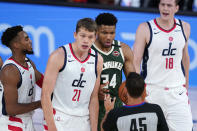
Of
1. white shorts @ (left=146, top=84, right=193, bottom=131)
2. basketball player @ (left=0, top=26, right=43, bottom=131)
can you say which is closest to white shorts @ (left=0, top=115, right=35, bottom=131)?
basketball player @ (left=0, top=26, right=43, bottom=131)

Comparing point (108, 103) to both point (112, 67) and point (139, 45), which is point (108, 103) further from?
point (139, 45)

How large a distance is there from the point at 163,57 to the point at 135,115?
1801mm

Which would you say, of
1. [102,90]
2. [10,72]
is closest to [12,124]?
[10,72]

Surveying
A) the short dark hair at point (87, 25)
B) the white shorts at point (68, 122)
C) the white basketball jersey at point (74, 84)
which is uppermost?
the short dark hair at point (87, 25)

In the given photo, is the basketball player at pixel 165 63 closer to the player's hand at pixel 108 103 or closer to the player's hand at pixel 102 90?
the player's hand at pixel 102 90

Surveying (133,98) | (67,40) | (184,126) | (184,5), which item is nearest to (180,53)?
(184,126)

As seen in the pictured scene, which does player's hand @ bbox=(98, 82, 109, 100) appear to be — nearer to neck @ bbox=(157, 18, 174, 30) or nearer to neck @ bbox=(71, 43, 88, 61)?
neck @ bbox=(71, 43, 88, 61)

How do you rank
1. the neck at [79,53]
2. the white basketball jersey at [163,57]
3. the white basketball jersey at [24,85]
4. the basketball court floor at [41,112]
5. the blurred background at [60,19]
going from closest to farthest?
1. the neck at [79,53]
2. the white basketball jersey at [24,85]
3. the white basketball jersey at [163,57]
4. the basketball court floor at [41,112]
5. the blurred background at [60,19]

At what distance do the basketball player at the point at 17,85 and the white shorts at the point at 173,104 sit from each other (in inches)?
60.4

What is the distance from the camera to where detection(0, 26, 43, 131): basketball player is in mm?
5336

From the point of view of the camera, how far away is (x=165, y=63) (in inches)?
239

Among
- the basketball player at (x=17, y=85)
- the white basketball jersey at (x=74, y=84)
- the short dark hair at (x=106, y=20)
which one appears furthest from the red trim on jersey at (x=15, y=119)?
the short dark hair at (x=106, y=20)

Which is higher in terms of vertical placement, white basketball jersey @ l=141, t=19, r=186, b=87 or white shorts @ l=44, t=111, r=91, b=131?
white basketball jersey @ l=141, t=19, r=186, b=87

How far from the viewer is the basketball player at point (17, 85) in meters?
5.34
